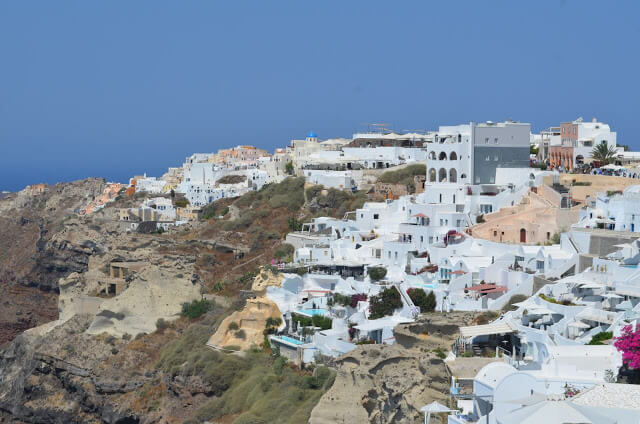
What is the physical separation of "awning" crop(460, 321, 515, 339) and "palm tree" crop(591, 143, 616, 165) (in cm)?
1845

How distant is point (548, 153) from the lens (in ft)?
143

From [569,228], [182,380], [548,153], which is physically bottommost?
[182,380]

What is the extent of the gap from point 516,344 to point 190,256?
976 inches

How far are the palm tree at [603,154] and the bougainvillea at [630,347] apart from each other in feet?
71.3

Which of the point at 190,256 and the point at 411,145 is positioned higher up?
the point at 411,145

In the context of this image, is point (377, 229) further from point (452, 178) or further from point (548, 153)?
point (548, 153)

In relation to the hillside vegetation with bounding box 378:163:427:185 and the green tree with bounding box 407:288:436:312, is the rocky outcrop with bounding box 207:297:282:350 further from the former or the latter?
the hillside vegetation with bounding box 378:163:427:185

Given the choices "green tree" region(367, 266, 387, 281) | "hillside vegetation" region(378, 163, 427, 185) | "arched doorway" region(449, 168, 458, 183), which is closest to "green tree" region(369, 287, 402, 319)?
"green tree" region(367, 266, 387, 281)

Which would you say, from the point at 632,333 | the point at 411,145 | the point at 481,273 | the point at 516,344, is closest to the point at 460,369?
the point at 516,344

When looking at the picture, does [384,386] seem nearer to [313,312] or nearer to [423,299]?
[423,299]

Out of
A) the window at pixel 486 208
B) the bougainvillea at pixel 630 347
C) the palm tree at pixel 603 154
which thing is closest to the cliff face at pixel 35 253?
the window at pixel 486 208

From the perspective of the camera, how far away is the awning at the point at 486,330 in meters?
22.6

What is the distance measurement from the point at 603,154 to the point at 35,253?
38.1 meters

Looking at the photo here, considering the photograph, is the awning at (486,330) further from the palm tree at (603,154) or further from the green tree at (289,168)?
the green tree at (289,168)
